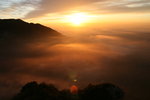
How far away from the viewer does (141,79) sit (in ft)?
341

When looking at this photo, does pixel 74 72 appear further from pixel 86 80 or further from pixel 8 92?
pixel 8 92

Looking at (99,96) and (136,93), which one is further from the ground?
(99,96)

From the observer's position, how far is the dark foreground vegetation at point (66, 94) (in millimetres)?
53812

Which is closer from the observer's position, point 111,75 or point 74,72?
point 111,75

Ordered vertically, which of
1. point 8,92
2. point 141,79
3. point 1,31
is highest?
point 1,31

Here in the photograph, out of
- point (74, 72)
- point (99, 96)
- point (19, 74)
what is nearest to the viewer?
point (99, 96)

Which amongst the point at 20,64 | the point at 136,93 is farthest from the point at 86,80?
the point at 20,64

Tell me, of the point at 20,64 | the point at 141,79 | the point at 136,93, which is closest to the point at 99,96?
the point at 136,93

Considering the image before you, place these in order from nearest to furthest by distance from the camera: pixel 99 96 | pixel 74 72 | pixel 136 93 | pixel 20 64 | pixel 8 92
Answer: pixel 99 96, pixel 8 92, pixel 136 93, pixel 74 72, pixel 20 64

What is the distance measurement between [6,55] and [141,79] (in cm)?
11267

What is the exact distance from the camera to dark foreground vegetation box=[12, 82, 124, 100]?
177ft

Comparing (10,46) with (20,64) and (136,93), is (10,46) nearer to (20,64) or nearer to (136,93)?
(20,64)

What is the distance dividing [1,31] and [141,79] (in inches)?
5798

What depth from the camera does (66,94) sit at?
2339 inches
